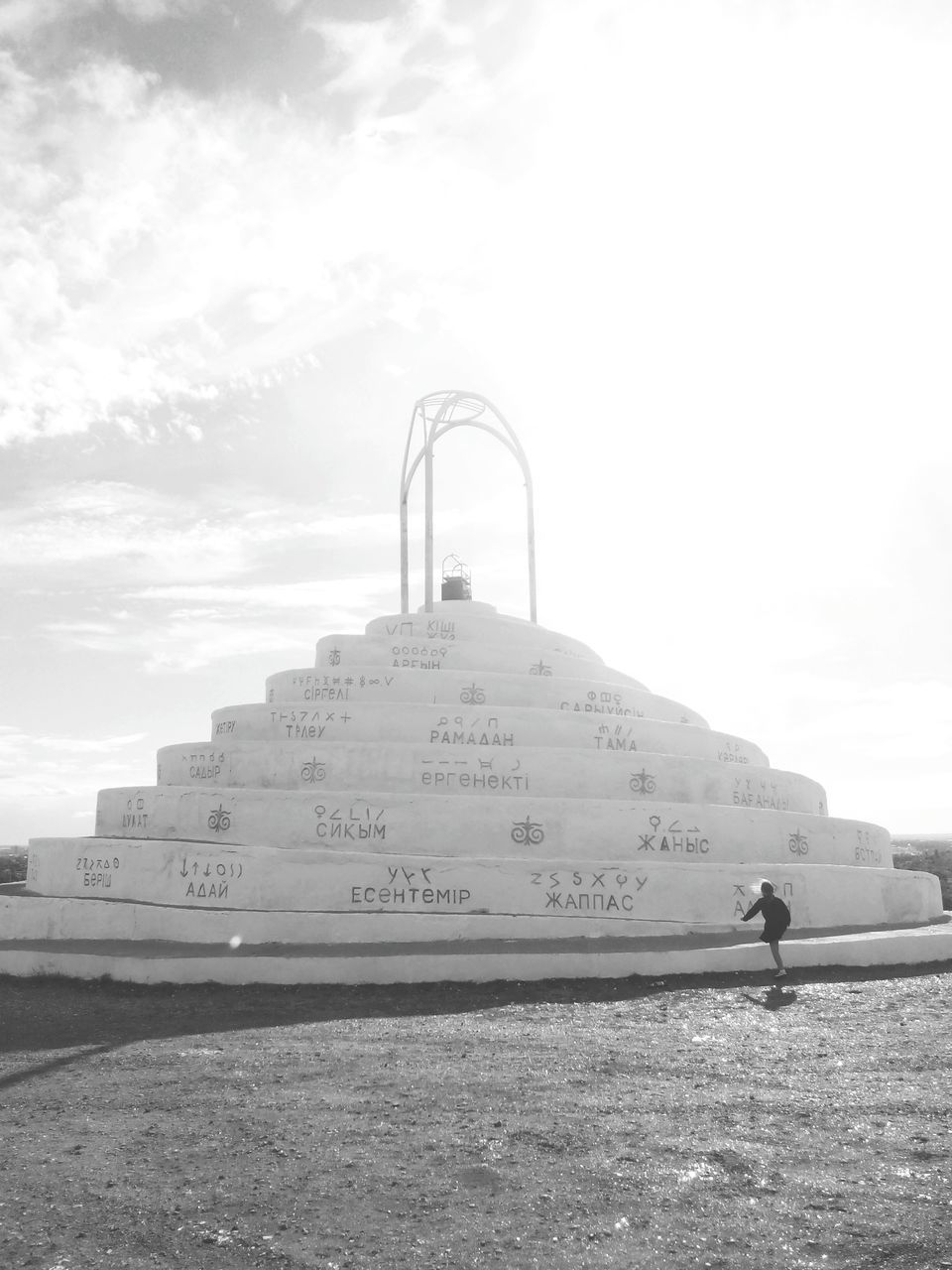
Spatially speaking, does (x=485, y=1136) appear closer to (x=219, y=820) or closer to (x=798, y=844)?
(x=219, y=820)

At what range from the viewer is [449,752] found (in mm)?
13938

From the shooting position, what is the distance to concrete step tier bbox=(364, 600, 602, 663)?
17797 millimetres

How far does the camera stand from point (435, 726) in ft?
47.8

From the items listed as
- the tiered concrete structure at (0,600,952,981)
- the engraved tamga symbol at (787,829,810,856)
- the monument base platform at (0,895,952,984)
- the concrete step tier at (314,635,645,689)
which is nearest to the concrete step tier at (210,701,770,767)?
the tiered concrete structure at (0,600,952,981)

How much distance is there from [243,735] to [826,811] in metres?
10.0

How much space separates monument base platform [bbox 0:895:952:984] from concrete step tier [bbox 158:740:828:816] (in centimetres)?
238

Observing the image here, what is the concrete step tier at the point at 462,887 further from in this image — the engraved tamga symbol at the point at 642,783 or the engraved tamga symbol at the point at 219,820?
the engraved tamga symbol at the point at 642,783

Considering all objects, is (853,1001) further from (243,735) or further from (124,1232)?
(243,735)

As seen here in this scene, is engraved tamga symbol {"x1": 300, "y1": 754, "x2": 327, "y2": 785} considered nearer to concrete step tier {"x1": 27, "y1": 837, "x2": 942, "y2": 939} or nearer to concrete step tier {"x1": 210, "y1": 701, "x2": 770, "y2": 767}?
concrete step tier {"x1": 210, "y1": 701, "x2": 770, "y2": 767}

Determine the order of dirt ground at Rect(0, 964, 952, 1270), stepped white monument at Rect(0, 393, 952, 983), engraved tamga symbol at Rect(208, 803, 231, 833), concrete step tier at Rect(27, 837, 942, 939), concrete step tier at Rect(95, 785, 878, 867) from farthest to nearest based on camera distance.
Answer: engraved tamga symbol at Rect(208, 803, 231, 833)
concrete step tier at Rect(95, 785, 878, 867)
concrete step tier at Rect(27, 837, 942, 939)
stepped white monument at Rect(0, 393, 952, 983)
dirt ground at Rect(0, 964, 952, 1270)

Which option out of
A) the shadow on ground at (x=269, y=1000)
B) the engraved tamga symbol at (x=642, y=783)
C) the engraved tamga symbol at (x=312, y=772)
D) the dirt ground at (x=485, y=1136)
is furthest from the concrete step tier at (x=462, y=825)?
the dirt ground at (x=485, y=1136)

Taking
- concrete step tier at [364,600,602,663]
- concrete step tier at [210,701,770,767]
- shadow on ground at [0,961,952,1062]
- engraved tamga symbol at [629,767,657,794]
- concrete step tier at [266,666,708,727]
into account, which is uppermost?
concrete step tier at [364,600,602,663]

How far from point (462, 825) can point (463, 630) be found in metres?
5.51

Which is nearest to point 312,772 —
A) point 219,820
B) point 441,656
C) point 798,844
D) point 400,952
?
point 219,820
